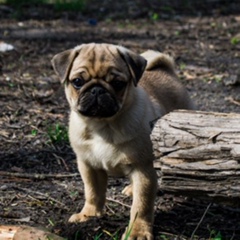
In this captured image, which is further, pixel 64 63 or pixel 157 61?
pixel 157 61

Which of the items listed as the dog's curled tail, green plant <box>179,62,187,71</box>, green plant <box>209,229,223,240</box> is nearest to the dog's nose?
green plant <box>209,229,223,240</box>

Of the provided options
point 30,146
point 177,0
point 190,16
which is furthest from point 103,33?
point 30,146

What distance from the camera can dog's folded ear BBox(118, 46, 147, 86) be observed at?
455 centimetres

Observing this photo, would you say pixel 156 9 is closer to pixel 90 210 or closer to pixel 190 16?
pixel 190 16

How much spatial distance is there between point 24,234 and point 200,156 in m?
1.11

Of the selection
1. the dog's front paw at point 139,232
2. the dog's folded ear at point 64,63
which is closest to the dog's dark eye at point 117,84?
the dog's folded ear at point 64,63

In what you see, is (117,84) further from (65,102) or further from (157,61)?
(65,102)

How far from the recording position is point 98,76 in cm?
444

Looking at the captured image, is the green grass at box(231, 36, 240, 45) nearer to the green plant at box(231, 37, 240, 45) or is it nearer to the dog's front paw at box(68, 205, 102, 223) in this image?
the green plant at box(231, 37, 240, 45)

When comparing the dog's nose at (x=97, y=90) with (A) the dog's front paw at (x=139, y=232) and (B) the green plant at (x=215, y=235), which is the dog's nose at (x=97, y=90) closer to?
(A) the dog's front paw at (x=139, y=232)

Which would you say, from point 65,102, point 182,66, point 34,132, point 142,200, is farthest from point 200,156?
point 182,66

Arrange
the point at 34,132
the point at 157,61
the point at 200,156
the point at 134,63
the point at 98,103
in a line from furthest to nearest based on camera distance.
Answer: the point at 34,132 → the point at 157,61 → the point at 134,63 → the point at 98,103 → the point at 200,156

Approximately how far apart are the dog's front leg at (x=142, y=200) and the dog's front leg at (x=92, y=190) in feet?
1.32

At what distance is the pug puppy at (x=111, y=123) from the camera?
14.4 feet
